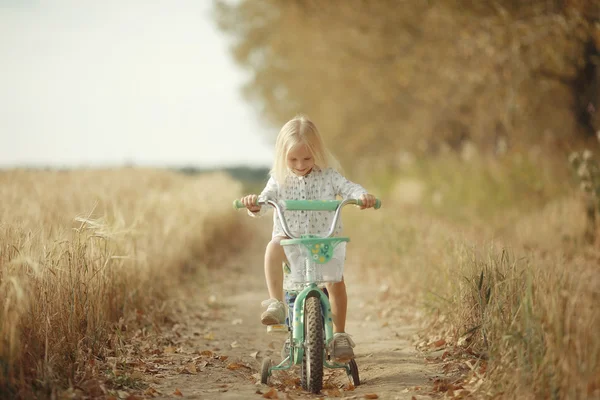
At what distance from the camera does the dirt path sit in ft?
15.5

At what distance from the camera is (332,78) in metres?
20.5

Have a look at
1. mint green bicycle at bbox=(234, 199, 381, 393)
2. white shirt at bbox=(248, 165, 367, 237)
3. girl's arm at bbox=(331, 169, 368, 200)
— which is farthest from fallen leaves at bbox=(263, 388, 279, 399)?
girl's arm at bbox=(331, 169, 368, 200)

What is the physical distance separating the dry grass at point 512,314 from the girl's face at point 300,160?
1598 millimetres

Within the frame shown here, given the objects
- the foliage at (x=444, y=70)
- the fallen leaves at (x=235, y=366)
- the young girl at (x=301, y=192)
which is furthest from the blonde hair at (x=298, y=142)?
the foliage at (x=444, y=70)

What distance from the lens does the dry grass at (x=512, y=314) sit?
380 cm

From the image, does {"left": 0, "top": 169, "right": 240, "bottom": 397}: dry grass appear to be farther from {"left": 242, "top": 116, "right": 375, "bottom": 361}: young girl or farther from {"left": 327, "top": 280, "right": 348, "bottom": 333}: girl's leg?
{"left": 327, "top": 280, "right": 348, "bottom": 333}: girl's leg

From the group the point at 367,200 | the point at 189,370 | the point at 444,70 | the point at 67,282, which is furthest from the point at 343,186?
the point at 444,70

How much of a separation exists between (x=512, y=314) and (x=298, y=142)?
2.05 m

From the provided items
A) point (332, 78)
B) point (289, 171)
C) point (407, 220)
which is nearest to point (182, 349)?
point (289, 171)

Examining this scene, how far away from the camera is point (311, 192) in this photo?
5219 millimetres

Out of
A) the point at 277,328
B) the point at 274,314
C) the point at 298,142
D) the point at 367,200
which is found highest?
the point at 298,142

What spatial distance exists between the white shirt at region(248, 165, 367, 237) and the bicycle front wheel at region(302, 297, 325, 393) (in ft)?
2.27

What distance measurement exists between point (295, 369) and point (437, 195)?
1141 centimetres

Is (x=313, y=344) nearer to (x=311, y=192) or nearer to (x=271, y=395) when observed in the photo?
(x=271, y=395)
